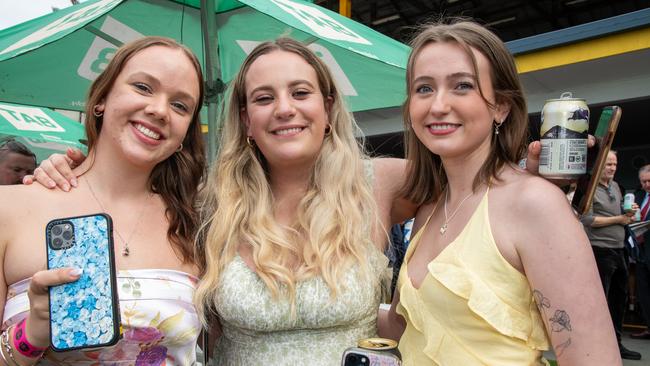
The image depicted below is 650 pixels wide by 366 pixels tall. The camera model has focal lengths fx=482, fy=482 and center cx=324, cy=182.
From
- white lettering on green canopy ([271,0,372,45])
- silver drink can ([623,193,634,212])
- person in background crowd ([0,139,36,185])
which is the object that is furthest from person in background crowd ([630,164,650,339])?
person in background crowd ([0,139,36,185])

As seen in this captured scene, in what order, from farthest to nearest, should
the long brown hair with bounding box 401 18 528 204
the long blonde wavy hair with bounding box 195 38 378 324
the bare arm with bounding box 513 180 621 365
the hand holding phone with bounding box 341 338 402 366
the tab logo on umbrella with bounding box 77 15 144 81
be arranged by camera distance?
the tab logo on umbrella with bounding box 77 15 144 81 → the long blonde wavy hair with bounding box 195 38 378 324 → the long brown hair with bounding box 401 18 528 204 → the bare arm with bounding box 513 180 621 365 → the hand holding phone with bounding box 341 338 402 366

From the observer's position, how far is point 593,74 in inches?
277

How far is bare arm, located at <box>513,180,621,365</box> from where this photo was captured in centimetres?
138

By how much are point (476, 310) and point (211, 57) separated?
2.76 m

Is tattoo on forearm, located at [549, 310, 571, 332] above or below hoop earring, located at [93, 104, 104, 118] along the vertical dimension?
below

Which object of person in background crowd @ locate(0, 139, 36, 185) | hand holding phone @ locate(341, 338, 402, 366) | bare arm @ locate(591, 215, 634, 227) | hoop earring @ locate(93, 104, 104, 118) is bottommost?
bare arm @ locate(591, 215, 634, 227)

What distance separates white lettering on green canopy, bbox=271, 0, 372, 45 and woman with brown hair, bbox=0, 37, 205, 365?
1.02 meters

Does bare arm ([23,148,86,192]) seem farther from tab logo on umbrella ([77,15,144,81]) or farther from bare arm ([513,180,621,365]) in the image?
tab logo on umbrella ([77,15,144,81])

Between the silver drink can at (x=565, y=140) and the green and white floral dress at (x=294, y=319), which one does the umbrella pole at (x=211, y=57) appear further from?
the silver drink can at (x=565, y=140)

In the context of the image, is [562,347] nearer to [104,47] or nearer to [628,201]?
[104,47]

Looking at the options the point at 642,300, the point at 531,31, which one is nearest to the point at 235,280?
the point at 642,300

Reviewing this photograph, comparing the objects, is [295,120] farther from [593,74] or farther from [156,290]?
A: [593,74]

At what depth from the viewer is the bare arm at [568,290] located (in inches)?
54.2

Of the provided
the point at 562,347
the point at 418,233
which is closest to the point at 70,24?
the point at 418,233
